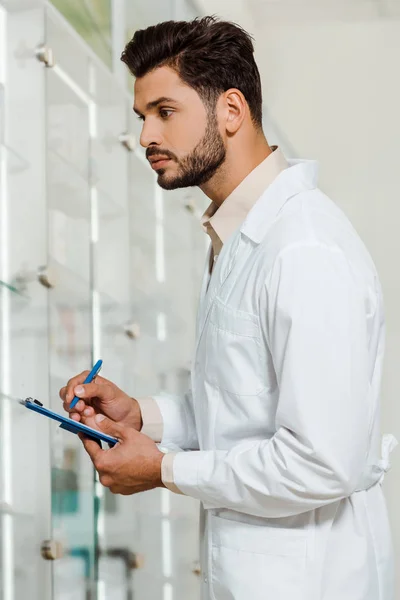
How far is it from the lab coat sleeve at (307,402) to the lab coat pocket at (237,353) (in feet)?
0.12

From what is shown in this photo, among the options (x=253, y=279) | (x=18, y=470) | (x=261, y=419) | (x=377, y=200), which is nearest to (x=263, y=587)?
(x=261, y=419)

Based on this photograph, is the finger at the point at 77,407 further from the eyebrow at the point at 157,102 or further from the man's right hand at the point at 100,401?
the eyebrow at the point at 157,102

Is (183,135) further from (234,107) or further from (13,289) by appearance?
(13,289)

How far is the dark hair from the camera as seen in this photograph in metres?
1.33

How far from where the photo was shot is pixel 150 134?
130 cm

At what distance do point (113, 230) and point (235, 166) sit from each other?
2.88 ft

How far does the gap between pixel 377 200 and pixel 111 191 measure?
121 cm

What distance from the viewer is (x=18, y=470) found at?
170 centimetres

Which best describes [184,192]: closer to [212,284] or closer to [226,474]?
[212,284]

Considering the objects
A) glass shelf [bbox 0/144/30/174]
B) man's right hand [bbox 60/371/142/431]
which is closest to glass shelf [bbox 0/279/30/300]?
glass shelf [bbox 0/144/30/174]

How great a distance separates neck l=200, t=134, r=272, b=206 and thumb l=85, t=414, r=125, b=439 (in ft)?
1.13

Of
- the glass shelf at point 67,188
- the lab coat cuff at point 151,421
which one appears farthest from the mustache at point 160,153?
the glass shelf at point 67,188

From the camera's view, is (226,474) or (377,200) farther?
(377,200)

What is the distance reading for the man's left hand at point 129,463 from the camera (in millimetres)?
1162
